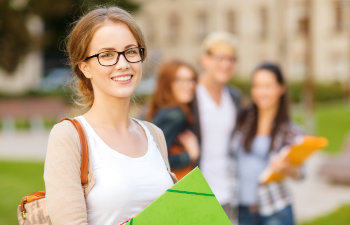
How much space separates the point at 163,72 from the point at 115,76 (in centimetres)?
228

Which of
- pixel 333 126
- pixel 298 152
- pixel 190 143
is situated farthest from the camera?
pixel 333 126

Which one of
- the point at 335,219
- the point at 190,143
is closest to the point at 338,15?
the point at 335,219

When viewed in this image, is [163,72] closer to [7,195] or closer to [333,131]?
[7,195]

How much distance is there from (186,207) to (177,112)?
2.28 m

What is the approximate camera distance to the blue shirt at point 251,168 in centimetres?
407

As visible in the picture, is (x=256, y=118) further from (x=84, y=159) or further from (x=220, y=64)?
(x=84, y=159)

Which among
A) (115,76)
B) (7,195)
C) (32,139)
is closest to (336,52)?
(32,139)

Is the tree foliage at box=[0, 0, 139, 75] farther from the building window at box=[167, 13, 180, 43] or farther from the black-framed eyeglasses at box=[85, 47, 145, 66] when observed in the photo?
the building window at box=[167, 13, 180, 43]

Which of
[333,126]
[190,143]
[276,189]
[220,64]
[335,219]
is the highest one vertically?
[220,64]

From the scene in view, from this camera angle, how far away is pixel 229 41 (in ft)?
14.5

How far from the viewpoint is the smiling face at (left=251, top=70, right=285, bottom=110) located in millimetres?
4219

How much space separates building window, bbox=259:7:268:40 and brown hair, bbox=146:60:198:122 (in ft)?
119

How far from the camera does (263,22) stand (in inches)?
1570

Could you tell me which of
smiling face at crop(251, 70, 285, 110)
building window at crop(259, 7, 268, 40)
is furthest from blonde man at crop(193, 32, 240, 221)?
building window at crop(259, 7, 268, 40)
